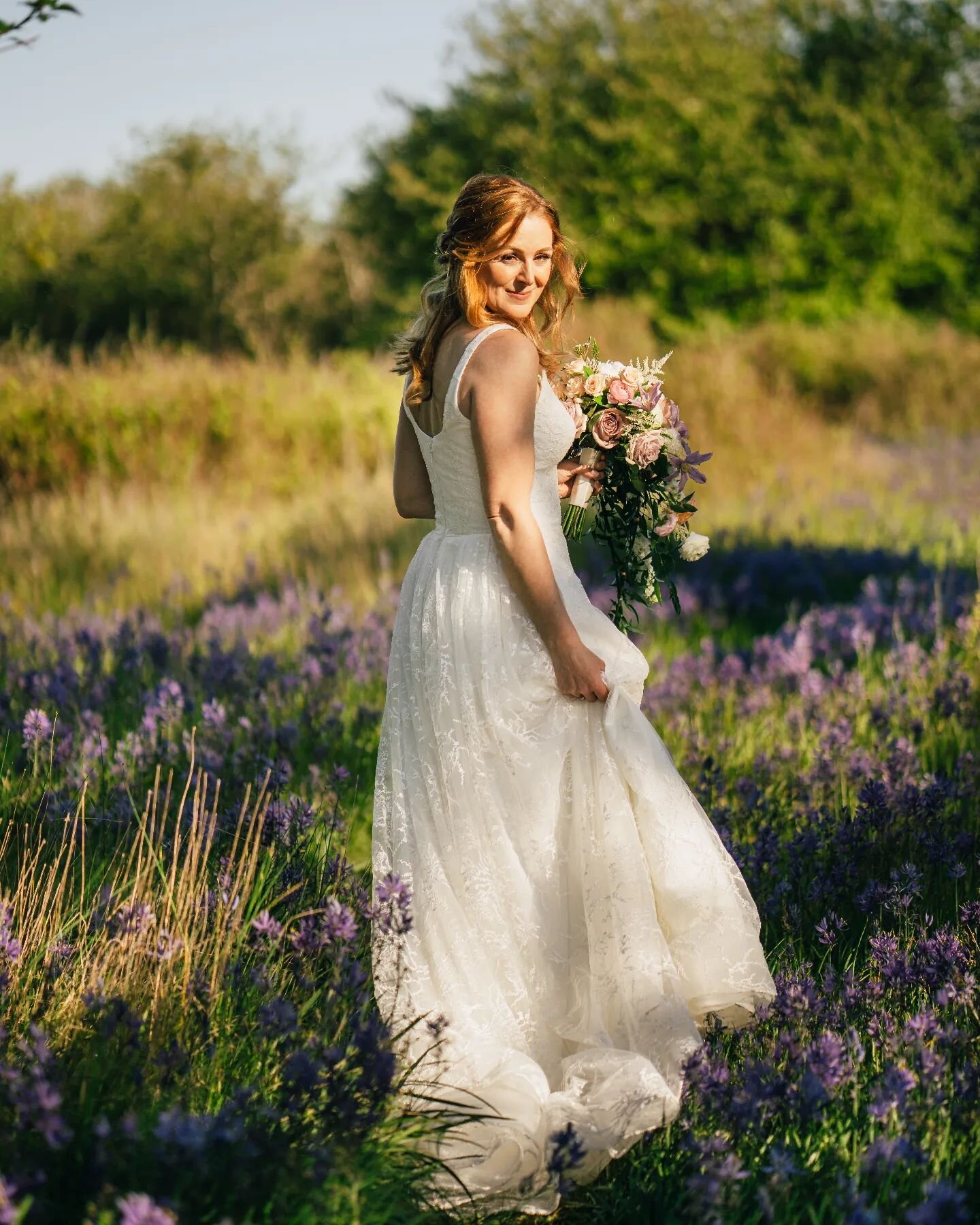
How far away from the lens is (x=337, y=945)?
2611 mm

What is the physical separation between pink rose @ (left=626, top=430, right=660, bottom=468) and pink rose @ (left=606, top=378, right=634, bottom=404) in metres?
0.10

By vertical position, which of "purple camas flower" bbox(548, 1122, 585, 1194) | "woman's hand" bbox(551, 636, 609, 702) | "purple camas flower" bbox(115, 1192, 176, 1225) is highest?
"woman's hand" bbox(551, 636, 609, 702)

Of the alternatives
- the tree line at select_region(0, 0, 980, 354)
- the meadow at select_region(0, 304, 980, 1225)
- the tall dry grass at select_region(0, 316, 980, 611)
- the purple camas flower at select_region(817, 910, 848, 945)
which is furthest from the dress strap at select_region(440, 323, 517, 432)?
the tree line at select_region(0, 0, 980, 354)

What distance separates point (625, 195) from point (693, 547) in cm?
2496

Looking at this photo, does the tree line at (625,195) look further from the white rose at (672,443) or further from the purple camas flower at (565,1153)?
the purple camas flower at (565,1153)

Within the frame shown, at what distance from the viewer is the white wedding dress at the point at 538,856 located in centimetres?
280

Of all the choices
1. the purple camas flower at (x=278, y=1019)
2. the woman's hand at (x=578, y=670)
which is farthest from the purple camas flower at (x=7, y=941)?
the woman's hand at (x=578, y=670)

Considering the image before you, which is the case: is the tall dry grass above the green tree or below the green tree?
below

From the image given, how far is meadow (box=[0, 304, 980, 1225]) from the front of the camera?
6.86 feet

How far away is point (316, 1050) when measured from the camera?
2330 mm

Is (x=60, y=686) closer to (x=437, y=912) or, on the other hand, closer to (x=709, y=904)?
(x=437, y=912)

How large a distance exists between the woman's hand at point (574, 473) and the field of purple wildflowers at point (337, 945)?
3.68 ft

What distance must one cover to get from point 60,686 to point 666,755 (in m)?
2.75

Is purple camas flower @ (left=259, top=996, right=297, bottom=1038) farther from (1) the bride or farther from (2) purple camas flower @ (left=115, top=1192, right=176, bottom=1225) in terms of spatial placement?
(2) purple camas flower @ (left=115, top=1192, right=176, bottom=1225)
